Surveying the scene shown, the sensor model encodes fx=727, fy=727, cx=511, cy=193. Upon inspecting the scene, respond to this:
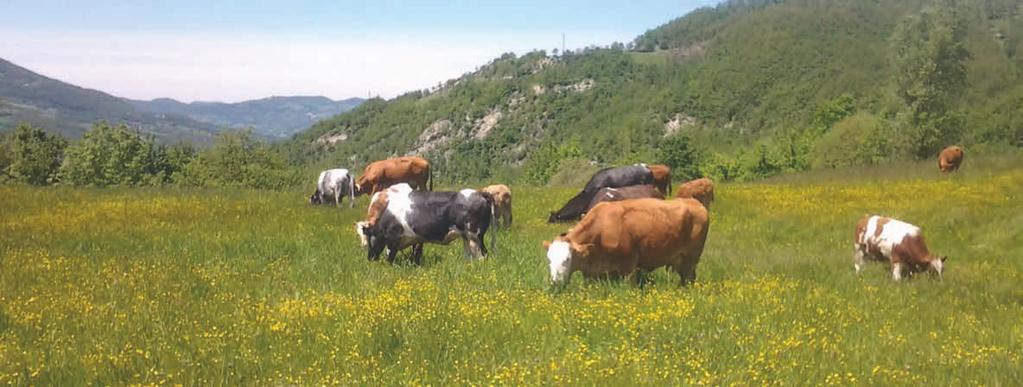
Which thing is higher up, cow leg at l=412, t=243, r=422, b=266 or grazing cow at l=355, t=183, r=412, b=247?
grazing cow at l=355, t=183, r=412, b=247

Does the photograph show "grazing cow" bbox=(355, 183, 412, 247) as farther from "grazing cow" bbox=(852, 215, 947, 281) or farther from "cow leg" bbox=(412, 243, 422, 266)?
"grazing cow" bbox=(852, 215, 947, 281)

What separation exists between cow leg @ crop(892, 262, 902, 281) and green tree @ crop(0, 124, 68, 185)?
95424 millimetres

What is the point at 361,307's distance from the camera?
10.0m

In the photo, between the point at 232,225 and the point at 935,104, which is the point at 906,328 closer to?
the point at 232,225

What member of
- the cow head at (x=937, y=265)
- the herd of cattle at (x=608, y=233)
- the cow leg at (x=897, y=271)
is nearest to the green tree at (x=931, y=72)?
the herd of cattle at (x=608, y=233)

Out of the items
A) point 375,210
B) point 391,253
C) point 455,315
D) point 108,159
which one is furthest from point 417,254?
point 108,159

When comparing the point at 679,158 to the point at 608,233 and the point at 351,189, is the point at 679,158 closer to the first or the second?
the point at 351,189

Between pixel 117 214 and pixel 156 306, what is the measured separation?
43.6 feet

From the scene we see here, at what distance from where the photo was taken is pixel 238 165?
87.2m

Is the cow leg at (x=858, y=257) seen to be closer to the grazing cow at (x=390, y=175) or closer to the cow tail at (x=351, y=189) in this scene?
the grazing cow at (x=390, y=175)

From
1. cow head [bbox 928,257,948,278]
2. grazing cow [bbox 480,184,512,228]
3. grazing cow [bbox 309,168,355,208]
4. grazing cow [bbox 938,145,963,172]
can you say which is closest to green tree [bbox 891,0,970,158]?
grazing cow [bbox 938,145,963,172]

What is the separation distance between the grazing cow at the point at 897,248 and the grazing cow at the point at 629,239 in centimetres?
545

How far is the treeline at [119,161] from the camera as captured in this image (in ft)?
282

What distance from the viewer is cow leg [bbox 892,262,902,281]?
15469 millimetres
